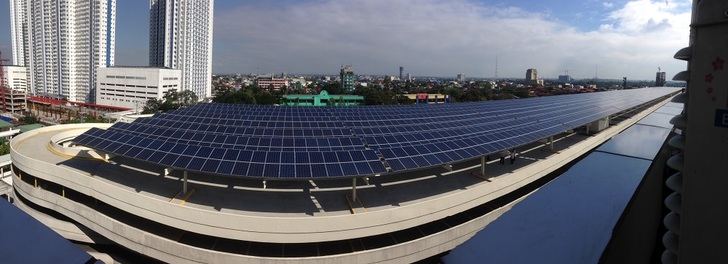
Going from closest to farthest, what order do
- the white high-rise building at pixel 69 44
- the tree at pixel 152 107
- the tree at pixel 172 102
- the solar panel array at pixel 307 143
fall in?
the solar panel array at pixel 307 143 < the tree at pixel 172 102 < the tree at pixel 152 107 < the white high-rise building at pixel 69 44

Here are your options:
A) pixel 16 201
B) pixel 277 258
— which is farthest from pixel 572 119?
pixel 16 201

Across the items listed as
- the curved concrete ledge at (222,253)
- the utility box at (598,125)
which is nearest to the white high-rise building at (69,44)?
the curved concrete ledge at (222,253)

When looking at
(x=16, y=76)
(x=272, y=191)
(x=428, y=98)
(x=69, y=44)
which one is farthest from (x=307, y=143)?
(x=16, y=76)

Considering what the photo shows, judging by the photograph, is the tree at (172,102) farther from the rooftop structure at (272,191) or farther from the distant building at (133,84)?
the rooftop structure at (272,191)

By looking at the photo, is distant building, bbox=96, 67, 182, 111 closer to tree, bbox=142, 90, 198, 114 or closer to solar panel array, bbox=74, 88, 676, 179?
tree, bbox=142, 90, 198, 114

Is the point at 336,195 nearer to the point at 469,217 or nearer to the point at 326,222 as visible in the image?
the point at 326,222

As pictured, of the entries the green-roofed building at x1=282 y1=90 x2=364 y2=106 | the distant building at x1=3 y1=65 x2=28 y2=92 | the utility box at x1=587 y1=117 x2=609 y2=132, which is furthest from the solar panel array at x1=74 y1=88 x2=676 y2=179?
the distant building at x1=3 y1=65 x2=28 y2=92
